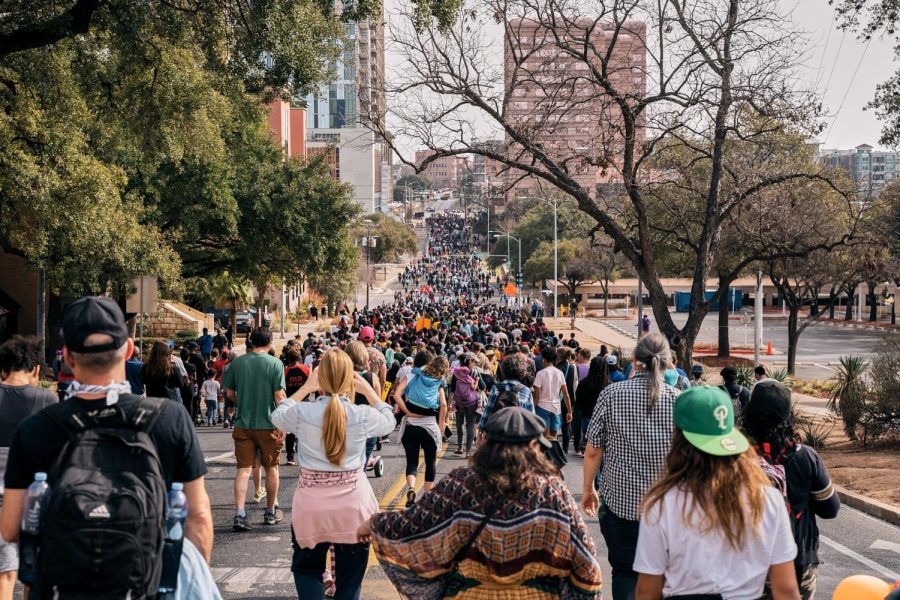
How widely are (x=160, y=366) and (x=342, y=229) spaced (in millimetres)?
26242

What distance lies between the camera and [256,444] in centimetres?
947

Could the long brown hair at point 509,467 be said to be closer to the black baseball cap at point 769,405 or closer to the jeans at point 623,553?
the black baseball cap at point 769,405

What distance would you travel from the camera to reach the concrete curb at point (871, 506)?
11.7m

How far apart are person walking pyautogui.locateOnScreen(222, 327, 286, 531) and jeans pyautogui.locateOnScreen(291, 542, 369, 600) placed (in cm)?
351

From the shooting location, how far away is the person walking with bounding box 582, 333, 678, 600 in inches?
226

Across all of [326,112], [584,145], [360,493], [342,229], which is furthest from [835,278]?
[326,112]

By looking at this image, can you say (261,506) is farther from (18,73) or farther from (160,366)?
(18,73)

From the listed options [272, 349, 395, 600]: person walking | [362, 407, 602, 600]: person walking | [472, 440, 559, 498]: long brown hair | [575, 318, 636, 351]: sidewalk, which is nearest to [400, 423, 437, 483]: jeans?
[272, 349, 395, 600]: person walking

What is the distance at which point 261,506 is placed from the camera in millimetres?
10586

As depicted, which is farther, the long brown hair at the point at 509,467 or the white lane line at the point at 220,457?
the white lane line at the point at 220,457

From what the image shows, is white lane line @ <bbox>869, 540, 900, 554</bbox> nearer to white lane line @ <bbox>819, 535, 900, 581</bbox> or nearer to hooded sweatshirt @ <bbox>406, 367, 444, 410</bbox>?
white lane line @ <bbox>819, 535, 900, 581</bbox>

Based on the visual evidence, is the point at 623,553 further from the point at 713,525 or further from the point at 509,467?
the point at 713,525

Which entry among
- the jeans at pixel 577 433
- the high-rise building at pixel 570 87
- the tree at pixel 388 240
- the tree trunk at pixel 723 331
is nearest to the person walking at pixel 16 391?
the jeans at pixel 577 433

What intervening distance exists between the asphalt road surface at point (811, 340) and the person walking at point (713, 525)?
3527cm
